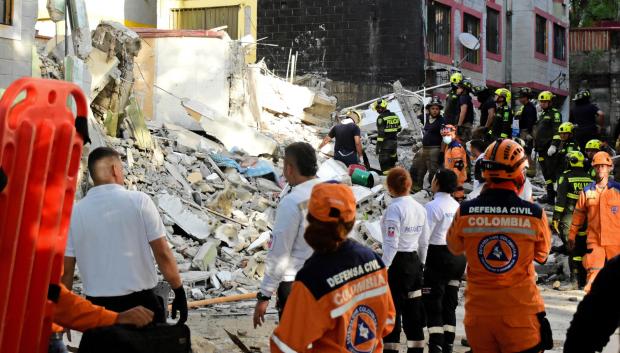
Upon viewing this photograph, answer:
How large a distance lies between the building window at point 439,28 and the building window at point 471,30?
0.96m

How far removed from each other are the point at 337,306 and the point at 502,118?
16.3 m

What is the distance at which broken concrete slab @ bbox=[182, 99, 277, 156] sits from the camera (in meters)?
19.0

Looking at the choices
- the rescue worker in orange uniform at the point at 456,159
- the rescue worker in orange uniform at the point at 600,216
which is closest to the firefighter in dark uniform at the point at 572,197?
the rescue worker in orange uniform at the point at 600,216

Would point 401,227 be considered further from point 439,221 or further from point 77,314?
point 77,314

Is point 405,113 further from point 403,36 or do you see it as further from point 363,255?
point 363,255

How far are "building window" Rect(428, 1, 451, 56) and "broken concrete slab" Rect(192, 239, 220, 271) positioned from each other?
53.9 feet

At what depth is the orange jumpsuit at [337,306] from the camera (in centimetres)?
391

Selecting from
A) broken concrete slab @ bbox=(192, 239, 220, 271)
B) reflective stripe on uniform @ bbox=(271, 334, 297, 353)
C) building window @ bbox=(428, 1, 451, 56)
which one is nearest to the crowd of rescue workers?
reflective stripe on uniform @ bbox=(271, 334, 297, 353)

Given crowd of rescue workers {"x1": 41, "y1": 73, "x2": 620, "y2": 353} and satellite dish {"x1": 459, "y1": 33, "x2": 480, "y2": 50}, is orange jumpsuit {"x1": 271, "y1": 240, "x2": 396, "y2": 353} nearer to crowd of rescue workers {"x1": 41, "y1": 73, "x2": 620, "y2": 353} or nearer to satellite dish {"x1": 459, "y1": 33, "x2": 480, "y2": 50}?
crowd of rescue workers {"x1": 41, "y1": 73, "x2": 620, "y2": 353}

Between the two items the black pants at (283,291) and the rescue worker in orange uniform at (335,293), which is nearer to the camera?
the rescue worker in orange uniform at (335,293)

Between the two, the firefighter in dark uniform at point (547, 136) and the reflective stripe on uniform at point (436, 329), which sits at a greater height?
the firefighter in dark uniform at point (547, 136)

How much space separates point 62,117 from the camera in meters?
3.96

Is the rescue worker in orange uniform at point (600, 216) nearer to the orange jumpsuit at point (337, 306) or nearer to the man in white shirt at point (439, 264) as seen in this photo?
the man in white shirt at point (439, 264)

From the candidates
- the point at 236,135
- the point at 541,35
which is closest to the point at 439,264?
the point at 236,135
